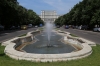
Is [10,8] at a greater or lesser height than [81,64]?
greater

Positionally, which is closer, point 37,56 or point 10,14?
point 37,56

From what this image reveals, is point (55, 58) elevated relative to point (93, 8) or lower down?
lower down

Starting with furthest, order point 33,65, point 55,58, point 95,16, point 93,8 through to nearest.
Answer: point 93,8
point 95,16
point 55,58
point 33,65

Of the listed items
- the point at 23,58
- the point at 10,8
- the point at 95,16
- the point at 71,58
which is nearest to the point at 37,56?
the point at 23,58

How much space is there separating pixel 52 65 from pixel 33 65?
2.75 ft

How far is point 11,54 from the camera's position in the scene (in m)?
11.5

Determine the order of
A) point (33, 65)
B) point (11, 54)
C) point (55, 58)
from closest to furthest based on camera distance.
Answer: point (33, 65) → point (55, 58) → point (11, 54)

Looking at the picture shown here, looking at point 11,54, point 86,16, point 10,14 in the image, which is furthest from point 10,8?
point 11,54

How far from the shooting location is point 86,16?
6694 centimetres

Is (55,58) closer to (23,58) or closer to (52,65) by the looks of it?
(52,65)

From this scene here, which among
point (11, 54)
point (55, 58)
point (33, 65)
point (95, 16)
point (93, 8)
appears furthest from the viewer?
point (93, 8)

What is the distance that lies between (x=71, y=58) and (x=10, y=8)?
5626cm

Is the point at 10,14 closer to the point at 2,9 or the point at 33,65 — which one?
the point at 2,9

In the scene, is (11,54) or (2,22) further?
(2,22)
